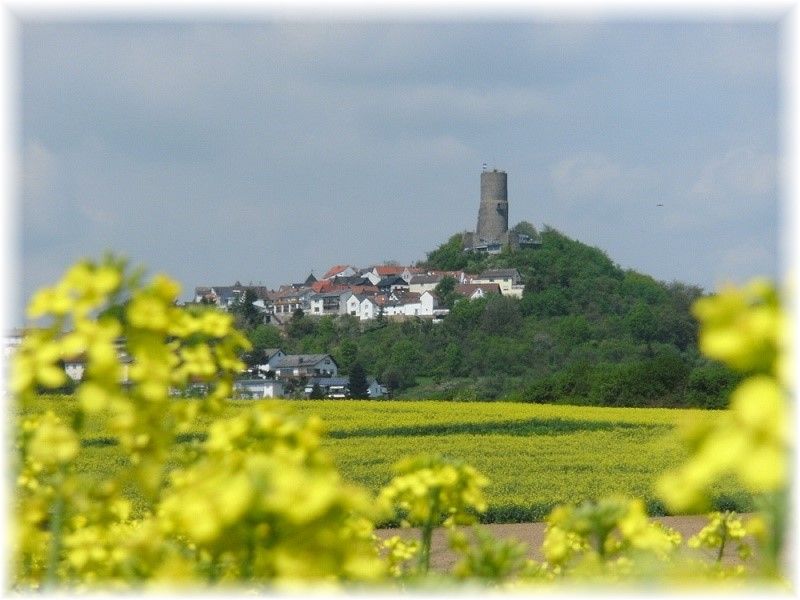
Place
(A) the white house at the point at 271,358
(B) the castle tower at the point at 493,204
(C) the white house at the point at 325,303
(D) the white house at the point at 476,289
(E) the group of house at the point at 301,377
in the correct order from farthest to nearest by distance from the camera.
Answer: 1. (B) the castle tower at the point at 493,204
2. (C) the white house at the point at 325,303
3. (D) the white house at the point at 476,289
4. (A) the white house at the point at 271,358
5. (E) the group of house at the point at 301,377

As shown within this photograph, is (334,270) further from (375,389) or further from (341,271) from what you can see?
(375,389)

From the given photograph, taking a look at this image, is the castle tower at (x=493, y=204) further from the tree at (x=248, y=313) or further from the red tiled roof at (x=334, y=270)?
the tree at (x=248, y=313)

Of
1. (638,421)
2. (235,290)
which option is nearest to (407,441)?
(638,421)

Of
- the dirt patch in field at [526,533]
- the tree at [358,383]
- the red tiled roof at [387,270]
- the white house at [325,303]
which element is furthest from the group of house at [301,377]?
the red tiled roof at [387,270]

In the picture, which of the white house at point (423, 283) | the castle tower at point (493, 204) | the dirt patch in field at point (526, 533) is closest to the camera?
the dirt patch in field at point (526, 533)

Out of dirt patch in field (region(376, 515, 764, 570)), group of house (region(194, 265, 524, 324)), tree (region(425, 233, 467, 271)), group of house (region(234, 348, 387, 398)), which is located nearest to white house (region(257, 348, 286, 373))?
group of house (region(234, 348, 387, 398))

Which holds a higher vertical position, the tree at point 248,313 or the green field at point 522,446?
the tree at point 248,313
